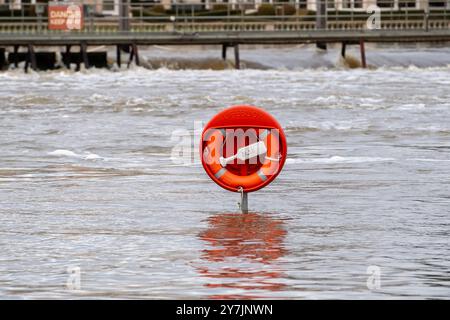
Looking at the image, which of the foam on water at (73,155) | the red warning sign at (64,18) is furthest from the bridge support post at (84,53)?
the foam on water at (73,155)

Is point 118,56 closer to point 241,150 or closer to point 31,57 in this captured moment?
point 31,57

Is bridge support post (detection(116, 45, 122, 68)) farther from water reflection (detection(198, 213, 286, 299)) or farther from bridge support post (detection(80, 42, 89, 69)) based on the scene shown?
water reflection (detection(198, 213, 286, 299))

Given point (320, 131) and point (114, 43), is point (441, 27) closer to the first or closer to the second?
point (114, 43)

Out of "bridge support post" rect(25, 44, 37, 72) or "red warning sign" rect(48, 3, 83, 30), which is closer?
"bridge support post" rect(25, 44, 37, 72)

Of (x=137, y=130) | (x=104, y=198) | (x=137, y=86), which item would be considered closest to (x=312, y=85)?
(x=137, y=86)

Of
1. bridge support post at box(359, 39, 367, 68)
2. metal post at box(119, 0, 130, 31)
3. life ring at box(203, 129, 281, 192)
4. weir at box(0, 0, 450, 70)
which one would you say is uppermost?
life ring at box(203, 129, 281, 192)

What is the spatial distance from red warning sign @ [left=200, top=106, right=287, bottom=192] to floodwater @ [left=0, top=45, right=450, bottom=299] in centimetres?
39

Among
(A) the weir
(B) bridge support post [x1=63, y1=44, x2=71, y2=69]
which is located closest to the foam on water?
(A) the weir

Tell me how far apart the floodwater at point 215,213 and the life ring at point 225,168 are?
13.1 inches

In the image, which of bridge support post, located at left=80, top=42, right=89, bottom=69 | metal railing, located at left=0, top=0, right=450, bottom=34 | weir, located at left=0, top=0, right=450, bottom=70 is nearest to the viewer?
bridge support post, located at left=80, top=42, right=89, bottom=69

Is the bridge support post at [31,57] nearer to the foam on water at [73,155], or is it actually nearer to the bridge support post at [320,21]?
the bridge support post at [320,21]

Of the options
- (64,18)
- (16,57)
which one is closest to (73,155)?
(64,18)

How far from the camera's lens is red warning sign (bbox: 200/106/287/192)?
12867 mm

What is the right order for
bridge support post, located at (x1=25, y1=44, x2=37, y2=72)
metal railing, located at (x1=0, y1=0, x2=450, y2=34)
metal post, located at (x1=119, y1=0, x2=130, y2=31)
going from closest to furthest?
bridge support post, located at (x1=25, y1=44, x2=37, y2=72), metal railing, located at (x1=0, y1=0, x2=450, y2=34), metal post, located at (x1=119, y1=0, x2=130, y2=31)
